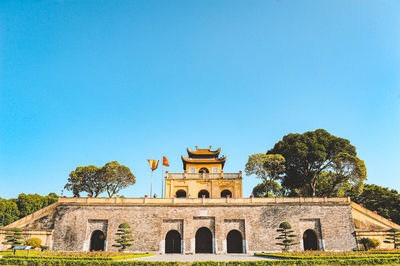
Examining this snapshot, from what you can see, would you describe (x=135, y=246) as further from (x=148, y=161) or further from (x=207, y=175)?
(x=207, y=175)

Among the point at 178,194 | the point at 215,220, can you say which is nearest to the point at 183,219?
the point at 215,220

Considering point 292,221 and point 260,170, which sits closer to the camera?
point 292,221

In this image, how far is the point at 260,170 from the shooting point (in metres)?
33.6

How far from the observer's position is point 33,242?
2556cm

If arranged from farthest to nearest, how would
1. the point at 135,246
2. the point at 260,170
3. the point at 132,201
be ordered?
the point at 260,170
the point at 132,201
the point at 135,246

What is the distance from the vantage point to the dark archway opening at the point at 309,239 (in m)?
28.9

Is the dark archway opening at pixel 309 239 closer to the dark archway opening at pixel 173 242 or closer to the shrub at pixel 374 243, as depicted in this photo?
the shrub at pixel 374 243

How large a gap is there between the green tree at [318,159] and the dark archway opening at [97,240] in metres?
25.5

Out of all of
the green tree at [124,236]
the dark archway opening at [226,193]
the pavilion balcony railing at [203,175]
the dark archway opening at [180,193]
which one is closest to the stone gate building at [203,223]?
the green tree at [124,236]

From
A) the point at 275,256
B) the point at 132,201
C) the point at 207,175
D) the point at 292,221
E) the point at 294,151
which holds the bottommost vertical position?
the point at 275,256

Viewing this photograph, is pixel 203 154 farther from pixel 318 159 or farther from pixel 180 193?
pixel 318 159

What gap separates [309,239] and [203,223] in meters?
12.0

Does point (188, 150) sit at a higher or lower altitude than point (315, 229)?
higher

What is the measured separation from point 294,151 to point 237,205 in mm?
12266
